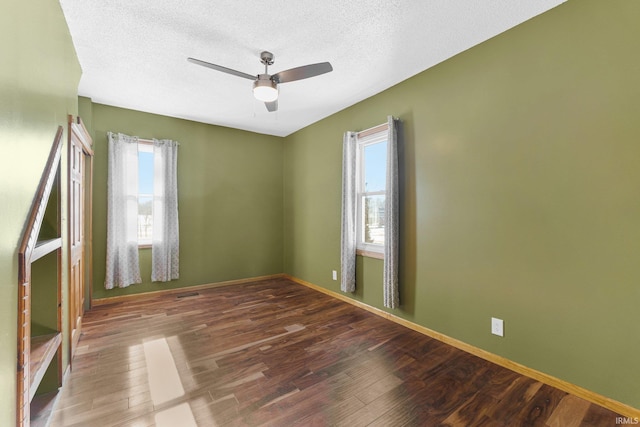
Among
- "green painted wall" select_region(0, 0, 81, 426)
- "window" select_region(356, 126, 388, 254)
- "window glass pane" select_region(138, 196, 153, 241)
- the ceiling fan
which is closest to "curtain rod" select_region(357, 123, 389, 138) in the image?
"window" select_region(356, 126, 388, 254)

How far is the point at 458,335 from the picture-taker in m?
2.54

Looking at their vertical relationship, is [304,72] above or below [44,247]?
above

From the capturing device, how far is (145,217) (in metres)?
4.06

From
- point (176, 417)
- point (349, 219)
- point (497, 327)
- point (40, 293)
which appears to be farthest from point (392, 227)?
point (40, 293)

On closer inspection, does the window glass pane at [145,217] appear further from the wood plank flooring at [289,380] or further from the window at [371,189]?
the window at [371,189]

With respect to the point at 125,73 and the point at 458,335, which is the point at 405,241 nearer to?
the point at 458,335

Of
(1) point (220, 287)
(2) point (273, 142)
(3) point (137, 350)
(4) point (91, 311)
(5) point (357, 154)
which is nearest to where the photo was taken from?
(3) point (137, 350)

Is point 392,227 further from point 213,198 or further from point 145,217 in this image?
point 145,217

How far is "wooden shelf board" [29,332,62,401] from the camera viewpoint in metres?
1.39

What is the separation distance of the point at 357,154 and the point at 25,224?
3175 mm

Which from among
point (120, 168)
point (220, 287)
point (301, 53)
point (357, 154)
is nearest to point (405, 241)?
point (357, 154)

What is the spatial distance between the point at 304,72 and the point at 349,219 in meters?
1.94

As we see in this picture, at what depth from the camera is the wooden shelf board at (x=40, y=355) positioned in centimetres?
139

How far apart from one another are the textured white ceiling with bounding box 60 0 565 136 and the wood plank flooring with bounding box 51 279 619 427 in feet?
9.00
